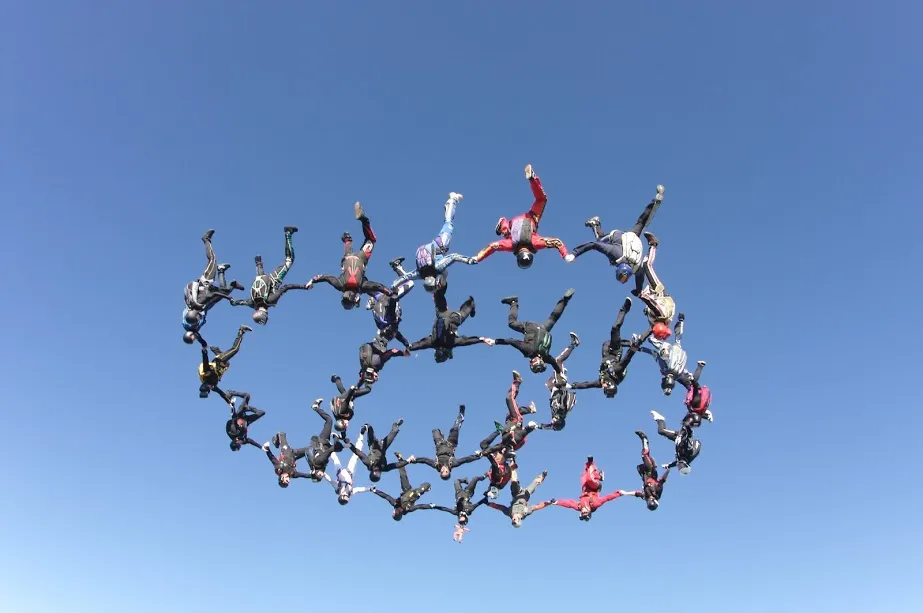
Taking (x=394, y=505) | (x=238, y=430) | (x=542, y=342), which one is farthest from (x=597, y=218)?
(x=238, y=430)

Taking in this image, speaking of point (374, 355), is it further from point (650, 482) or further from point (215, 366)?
point (650, 482)

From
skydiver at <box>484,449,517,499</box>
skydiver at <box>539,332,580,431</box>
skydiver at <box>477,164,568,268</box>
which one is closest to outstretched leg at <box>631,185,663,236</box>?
skydiver at <box>477,164,568,268</box>

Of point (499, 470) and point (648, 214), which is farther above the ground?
point (648, 214)

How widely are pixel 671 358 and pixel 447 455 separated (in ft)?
18.6

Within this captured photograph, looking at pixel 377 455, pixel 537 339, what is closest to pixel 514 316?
pixel 537 339

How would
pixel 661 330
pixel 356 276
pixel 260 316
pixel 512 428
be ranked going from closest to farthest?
pixel 356 276, pixel 260 316, pixel 661 330, pixel 512 428

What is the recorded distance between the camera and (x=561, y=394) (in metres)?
16.3

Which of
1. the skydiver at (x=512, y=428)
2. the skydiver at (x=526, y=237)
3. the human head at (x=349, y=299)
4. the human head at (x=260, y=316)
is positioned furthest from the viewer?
the skydiver at (x=512, y=428)

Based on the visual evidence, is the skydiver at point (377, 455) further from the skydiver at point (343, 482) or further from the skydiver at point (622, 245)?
the skydiver at point (622, 245)

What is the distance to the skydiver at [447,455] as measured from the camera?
17406mm

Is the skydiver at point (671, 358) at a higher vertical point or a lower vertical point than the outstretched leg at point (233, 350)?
lower

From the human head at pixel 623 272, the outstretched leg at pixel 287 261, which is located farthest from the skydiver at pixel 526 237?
the outstretched leg at pixel 287 261

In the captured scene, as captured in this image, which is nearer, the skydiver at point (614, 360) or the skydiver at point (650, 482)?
the skydiver at point (614, 360)

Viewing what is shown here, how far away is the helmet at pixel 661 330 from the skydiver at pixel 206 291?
850 centimetres
